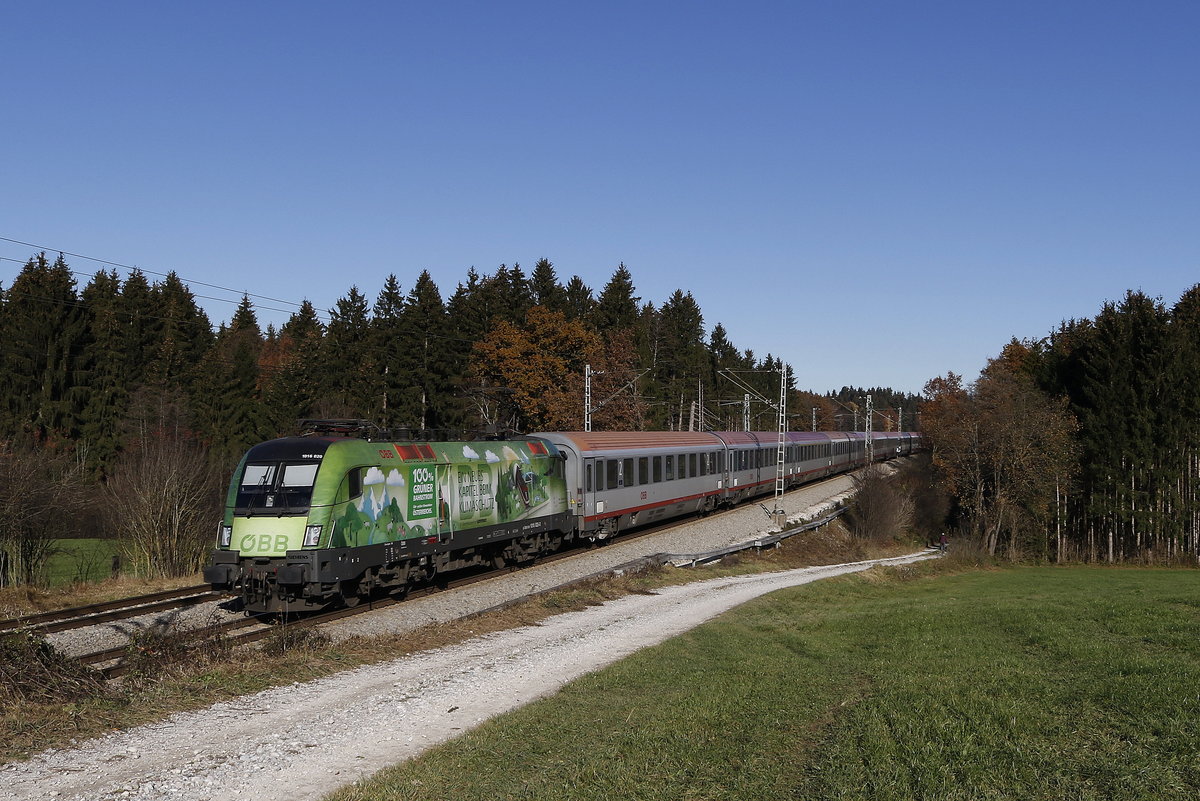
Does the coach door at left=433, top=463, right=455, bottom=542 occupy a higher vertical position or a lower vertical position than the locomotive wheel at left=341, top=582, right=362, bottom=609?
higher

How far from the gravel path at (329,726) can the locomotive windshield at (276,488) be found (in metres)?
2.81

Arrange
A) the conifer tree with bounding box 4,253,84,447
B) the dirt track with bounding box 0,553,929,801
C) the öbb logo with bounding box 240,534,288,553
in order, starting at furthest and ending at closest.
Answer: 1. the conifer tree with bounding box 4,253,84,447
2. the öbb logo with bounding box 240,534,288,553
3. the dirt track with bounding box 0,553,929,801

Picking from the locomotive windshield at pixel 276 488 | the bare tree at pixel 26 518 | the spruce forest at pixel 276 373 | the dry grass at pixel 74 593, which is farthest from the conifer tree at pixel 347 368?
the locomotive windshield at pixel 276 488

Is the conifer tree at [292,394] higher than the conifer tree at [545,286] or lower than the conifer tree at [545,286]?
lower

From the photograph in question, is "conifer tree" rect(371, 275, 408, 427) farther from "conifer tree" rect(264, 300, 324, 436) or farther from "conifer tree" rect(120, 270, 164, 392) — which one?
"conifer tree" rect(120, 270, 164, 392)

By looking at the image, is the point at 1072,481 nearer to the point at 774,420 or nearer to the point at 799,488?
the point at 799,488

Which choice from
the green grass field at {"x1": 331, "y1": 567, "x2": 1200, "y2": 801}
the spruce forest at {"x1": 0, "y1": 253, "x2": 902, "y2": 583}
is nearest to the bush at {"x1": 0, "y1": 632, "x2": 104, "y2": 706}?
the green grass field at {"x1": 331, "y1": 567, "x2": 1200, "y2": 801}

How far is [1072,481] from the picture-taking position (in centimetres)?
4566

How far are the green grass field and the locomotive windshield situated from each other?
678 cm

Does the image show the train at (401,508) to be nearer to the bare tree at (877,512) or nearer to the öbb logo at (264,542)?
the öbb logo at (264,542)

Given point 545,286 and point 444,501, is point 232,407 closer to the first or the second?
point 545,286

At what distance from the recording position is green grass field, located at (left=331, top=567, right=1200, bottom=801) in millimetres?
7594

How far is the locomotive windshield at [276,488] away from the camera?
1655 centimetres

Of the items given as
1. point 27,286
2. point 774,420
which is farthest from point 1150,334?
point 774,420
